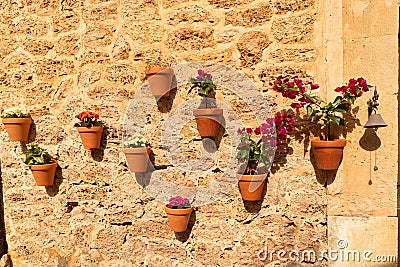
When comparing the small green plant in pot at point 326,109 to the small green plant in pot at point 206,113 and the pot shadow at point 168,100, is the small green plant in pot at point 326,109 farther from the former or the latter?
the pot shadow at point 168,100

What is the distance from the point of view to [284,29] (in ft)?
8.23

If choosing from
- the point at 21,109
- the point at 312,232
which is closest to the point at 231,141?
the point at 312,232

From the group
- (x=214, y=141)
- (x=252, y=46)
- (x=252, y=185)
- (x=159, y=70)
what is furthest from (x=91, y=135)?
(x=252, y=46)

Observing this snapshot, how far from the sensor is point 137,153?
2.71 m

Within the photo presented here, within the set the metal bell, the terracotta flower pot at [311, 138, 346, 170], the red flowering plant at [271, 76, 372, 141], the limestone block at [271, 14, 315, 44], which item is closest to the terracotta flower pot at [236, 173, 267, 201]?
the terracotta flower pot at [311, 138, 346, 170]

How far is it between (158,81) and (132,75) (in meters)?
0.30

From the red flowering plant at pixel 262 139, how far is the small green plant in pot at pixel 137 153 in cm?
73

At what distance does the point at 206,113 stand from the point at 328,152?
0.88 m

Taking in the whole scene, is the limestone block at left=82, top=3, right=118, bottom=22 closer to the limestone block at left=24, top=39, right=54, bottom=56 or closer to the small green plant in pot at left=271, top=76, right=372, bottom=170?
the limestone block at left=24, top=39, right=54, bottom=56

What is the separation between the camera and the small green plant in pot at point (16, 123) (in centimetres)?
302

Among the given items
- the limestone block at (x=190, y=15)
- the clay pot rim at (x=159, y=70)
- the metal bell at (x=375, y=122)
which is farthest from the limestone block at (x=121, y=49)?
the metal bell at (x=375, y=122)

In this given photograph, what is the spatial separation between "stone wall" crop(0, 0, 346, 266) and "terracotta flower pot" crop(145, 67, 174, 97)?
90 millimetres

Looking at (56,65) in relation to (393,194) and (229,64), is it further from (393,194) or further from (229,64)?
(393,194)

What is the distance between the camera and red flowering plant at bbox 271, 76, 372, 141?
7.41 ft
